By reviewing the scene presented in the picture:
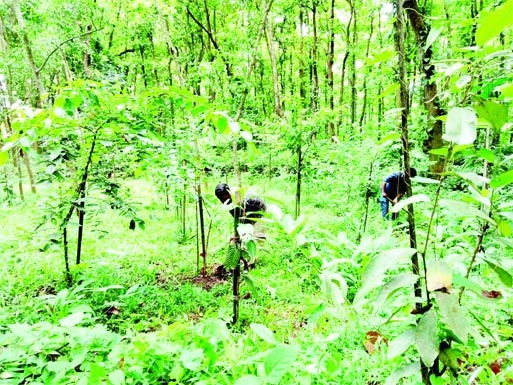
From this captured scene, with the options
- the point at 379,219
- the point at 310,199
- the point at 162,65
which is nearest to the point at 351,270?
the point at 379,219

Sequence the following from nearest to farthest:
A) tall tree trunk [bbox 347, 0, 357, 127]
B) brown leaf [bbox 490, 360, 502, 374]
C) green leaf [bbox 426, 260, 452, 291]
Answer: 1. green leaf [bbox 426, 260, 452, 291]
2. brown leaf [bbox 490, 360, 502, 374]
3. tall tree trunk [bbox 347, 0, 357, 127]

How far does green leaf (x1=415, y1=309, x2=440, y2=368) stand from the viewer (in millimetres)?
719

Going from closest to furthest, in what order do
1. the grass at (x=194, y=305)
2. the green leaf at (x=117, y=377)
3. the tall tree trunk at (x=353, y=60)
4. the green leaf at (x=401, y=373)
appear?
Answer: 1. the green leaf at (x=401, y=373)
2. the green leaf at (x=117, y=377)
3. the grass at (x=194, y=305)
4. the tall tree trunk at (x=353, y=60)

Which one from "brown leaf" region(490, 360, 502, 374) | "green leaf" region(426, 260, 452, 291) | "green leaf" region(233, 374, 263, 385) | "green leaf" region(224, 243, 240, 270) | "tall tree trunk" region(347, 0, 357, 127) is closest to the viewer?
"green leaf" region(426, 260, 452, 291)

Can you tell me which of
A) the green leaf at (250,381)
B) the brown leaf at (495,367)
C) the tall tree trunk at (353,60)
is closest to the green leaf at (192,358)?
the green leaf at (250,381)

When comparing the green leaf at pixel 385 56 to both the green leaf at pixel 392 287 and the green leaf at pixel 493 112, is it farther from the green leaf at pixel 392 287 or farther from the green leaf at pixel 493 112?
the green leaf at pixel 392 287

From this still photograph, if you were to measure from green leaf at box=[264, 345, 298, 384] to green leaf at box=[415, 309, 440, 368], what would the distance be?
699mm

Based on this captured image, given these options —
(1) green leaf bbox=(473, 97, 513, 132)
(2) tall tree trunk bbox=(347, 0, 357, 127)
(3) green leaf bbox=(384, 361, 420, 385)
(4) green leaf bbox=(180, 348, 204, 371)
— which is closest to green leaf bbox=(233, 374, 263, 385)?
(4) green leaf bbox=(180, 348, 204, 371)

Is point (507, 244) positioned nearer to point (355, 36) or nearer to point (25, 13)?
point (25, 13)

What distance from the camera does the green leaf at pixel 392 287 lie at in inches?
29.8

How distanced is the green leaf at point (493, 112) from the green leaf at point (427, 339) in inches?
17.3

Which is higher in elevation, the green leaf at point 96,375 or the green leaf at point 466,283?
the green leaf at point 466,283

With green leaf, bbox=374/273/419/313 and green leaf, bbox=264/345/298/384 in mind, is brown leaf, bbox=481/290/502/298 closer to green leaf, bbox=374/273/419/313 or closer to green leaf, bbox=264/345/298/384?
green leaf, bbox=374/273/419/313

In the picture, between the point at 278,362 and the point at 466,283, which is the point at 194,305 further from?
the point at 466,283
